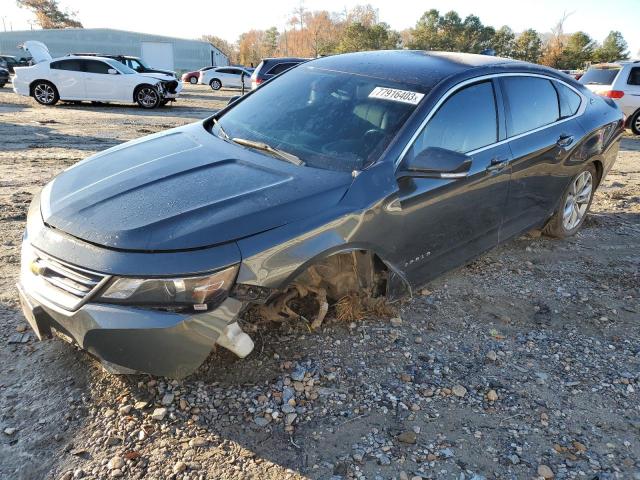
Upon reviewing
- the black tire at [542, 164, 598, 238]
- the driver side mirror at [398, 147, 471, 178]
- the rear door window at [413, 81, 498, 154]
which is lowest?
the black tire at [542, 164, 598, 238]

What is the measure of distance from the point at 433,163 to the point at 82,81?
1512 centimetres

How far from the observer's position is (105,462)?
213cm

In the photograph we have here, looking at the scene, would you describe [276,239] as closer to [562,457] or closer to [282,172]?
[282,172]

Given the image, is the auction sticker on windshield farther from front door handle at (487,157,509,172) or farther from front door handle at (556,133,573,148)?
front door handle at (556,133,573,148)

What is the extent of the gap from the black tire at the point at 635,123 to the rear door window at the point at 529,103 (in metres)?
10.3

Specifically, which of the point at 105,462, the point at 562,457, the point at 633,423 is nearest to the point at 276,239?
the point at 105,462

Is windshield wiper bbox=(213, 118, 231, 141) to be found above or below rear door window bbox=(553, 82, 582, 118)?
below

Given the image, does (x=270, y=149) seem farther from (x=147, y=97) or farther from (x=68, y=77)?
(x=68, y=77)

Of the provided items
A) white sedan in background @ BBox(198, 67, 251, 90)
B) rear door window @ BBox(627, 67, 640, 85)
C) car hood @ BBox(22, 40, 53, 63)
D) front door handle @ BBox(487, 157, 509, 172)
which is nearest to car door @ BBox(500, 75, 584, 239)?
front door handle @ BBox(487, 157, 509, 172)

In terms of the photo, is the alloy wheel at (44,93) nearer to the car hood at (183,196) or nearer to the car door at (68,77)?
the car door at (68,77)

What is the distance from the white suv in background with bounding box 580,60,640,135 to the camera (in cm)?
1200

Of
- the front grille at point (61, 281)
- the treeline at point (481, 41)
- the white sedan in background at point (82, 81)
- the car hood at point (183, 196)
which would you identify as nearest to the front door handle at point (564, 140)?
the car hood at point (183, 196)

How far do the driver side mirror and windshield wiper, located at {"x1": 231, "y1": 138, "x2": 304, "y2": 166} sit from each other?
0.60 meters

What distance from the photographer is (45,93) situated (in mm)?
15195
